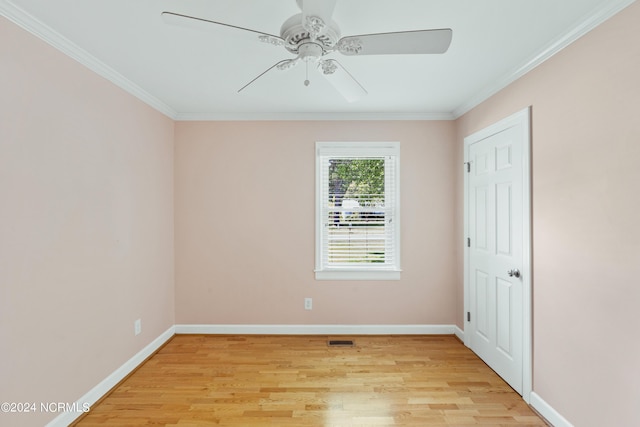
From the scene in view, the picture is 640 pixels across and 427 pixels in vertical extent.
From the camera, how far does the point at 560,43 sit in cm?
190

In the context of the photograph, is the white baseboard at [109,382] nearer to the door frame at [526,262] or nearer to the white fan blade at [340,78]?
the white fan blade at [340,78]

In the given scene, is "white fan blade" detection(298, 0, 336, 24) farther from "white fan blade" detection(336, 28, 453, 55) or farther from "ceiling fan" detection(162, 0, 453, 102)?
"white fan blade" detection(336, 28, 453, 55)

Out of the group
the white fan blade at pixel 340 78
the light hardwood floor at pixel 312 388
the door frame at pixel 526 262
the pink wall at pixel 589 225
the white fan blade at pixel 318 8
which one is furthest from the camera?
the door frame at pixel 526 262

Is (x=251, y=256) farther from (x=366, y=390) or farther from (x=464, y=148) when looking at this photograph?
(x=464, y=148)

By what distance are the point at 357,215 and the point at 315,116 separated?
4.01 ft

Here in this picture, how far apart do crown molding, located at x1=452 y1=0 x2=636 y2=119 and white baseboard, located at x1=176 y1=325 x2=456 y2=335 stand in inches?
96.9

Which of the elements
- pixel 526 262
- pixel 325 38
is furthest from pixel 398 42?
pixel 526 262

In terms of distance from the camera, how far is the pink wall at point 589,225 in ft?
5.00

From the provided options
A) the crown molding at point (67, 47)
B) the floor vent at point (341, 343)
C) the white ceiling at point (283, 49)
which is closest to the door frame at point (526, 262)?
the white ceiling at point (283, 49)

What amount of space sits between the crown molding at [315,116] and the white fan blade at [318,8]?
6.87ft

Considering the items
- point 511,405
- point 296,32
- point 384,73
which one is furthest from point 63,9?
point 511,405

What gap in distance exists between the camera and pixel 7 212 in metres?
1.61

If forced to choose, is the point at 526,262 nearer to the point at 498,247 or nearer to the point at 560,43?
the point at 498,247

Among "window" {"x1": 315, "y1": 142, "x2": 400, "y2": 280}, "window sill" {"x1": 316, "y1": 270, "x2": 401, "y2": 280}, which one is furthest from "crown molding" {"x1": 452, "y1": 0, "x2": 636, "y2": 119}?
"window sill" {"x1": 316, "y1": 270, "x2": 401, "y2": 280}
